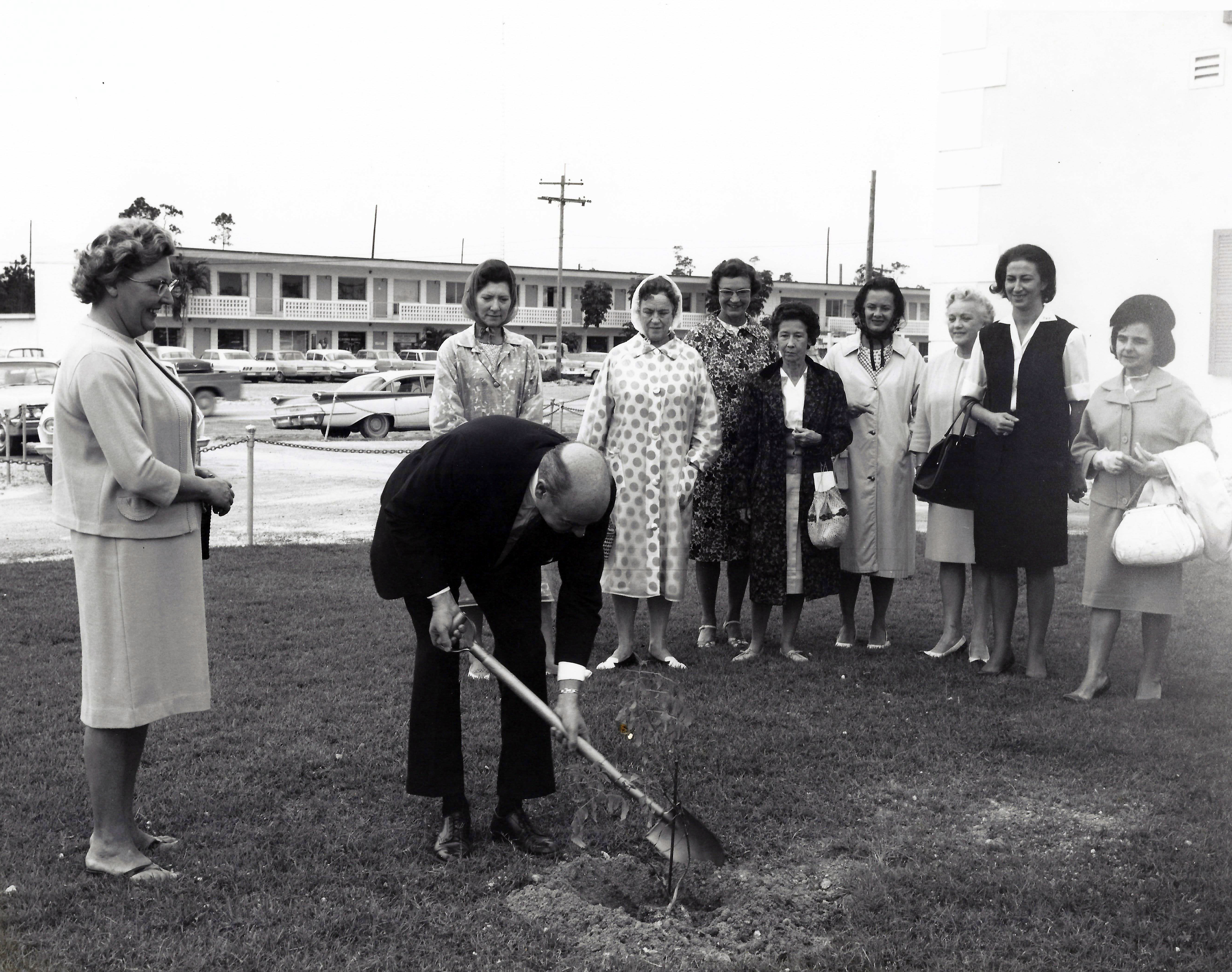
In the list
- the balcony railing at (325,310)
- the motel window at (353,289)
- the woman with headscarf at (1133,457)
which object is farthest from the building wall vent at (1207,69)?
the motel window at (353,289)

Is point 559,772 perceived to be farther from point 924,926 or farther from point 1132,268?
point 1132,268

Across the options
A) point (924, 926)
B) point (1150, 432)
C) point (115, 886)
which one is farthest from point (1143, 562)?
point (115, 886)

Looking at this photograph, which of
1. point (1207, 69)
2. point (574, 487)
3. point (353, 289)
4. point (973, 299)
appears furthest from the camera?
point (353, 289)

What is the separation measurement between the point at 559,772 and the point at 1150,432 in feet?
9.62

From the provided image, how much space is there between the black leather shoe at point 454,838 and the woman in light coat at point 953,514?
10.3 feet

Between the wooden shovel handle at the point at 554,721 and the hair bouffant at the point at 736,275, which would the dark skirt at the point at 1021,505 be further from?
the wooden shovel handle at the point at 554,721

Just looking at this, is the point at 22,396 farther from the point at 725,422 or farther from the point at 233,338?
the point at 233,338

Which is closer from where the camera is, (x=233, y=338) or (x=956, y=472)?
(x=956, y=472)

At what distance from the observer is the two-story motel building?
54.9m

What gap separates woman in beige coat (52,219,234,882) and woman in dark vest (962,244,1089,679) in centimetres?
366

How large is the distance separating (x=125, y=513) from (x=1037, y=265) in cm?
415

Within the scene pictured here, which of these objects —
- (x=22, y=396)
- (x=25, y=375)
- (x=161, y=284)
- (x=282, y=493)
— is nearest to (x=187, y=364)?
(x=25, y=375)

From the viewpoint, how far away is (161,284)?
3.55 m

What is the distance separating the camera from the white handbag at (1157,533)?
5.07 m
